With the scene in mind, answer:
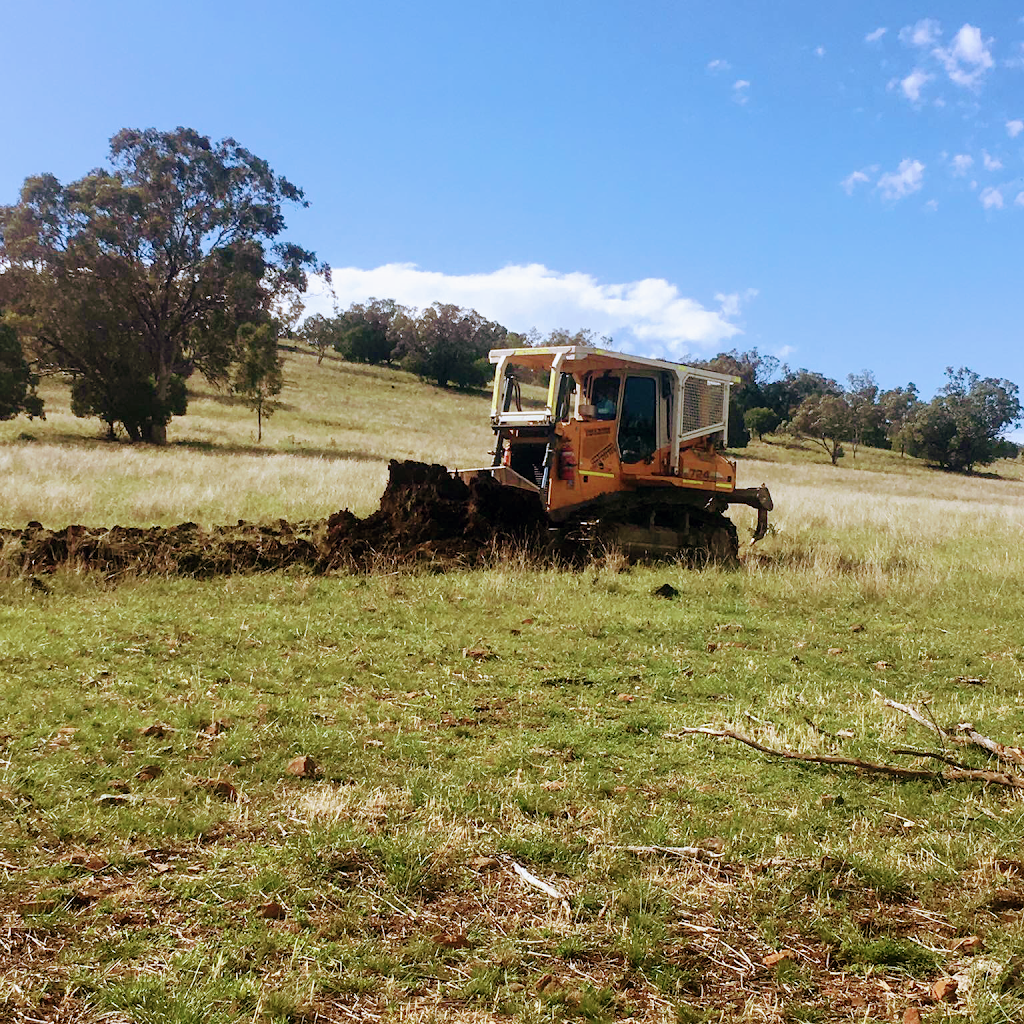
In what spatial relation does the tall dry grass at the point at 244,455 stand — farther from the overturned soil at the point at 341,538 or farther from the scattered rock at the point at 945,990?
the scattered rock at the point at 945,990

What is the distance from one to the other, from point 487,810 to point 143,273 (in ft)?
134

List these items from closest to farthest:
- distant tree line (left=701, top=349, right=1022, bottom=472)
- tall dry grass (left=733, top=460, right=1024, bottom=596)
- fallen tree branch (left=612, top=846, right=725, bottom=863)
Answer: fallen tree branch (left=612, top=846, right=725, bottom=863) → tall dry grass (left=733, top=460, right=1024, bottom=596) → distant tree line (left=701, top=349, right=1022, bottom=472)

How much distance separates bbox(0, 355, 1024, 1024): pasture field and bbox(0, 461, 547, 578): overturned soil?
0.70m

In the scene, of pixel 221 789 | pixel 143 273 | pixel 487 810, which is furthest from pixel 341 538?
pixel 143 273

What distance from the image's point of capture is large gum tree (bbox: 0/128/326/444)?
121 ft

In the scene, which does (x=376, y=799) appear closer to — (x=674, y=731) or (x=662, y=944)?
(x=662, y=944)

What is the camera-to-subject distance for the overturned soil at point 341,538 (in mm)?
10680

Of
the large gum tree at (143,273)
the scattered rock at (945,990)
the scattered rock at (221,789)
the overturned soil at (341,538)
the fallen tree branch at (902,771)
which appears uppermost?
the large gum tree at (143,273)

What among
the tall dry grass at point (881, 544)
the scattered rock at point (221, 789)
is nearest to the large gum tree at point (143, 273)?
the tall dry grass at point (881, 544)

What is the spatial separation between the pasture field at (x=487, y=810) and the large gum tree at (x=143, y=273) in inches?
1223

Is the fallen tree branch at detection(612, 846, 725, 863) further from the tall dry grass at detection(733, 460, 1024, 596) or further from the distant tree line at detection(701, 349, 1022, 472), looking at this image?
the distant tree line at detection(701, 349, 1022, 472)

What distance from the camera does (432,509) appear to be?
42.0 ft

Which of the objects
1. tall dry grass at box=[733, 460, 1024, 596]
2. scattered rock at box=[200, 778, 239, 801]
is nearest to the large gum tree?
tall dry grass at box=[733, 460, 1024, 596]

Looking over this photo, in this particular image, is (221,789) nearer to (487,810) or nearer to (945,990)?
(487,810)
